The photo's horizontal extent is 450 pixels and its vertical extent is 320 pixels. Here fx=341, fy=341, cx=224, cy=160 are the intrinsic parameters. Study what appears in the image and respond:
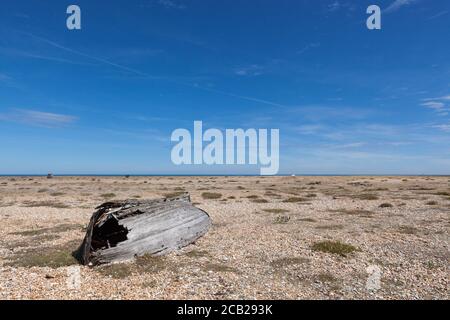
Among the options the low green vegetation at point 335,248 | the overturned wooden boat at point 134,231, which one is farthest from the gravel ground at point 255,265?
the overturned wooden boat at point 134,231

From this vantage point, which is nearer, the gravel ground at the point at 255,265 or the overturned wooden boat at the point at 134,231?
the gravel ground at the point at 255,265

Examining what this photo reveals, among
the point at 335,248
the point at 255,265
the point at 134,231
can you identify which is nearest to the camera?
the point at 255,265

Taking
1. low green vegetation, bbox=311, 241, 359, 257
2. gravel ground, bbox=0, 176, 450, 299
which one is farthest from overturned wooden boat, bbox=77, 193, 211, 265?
low green vegetation, bbox=311, 241, 359, 257

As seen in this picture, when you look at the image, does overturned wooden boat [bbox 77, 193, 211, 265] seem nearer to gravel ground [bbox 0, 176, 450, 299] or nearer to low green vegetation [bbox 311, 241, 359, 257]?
gravel ground [bbox 0, 176, 450, 299]

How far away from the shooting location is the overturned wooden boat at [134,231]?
13.8 meters

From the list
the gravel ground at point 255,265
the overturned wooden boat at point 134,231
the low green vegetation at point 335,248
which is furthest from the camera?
the low green vegetation at point 335,248

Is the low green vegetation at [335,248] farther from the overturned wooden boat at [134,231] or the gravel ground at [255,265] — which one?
the overturned wooden boat at [134,231]

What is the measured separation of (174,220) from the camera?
55.1 feet

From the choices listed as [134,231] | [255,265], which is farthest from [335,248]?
[134,231]

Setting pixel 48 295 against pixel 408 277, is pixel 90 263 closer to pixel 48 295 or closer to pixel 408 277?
pixel 48 295

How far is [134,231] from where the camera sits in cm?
1453

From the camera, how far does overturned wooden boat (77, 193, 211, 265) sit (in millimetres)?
13781

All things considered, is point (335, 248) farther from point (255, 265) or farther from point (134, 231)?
point (134, 231)
